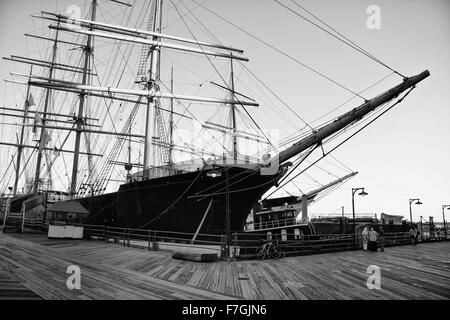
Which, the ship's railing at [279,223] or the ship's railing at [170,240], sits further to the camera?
the ship's railing at [279,223]

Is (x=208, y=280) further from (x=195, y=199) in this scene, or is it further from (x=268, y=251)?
(x=195, y=199)

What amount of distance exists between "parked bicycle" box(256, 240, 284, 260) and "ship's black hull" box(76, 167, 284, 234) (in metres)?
4.88

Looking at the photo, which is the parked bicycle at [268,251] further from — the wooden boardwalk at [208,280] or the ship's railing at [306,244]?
the wooden boardwalk at [208,280]

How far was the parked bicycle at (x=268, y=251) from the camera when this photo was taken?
1108 cm

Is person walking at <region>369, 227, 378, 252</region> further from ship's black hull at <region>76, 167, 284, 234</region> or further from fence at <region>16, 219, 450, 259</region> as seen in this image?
ship's black hull at <region>76, 167, 284, 234</region>

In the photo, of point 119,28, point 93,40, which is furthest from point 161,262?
point 93,40

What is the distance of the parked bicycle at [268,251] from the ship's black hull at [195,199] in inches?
192

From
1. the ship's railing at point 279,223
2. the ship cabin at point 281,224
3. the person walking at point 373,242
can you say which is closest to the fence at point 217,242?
the person walking at point 373,242

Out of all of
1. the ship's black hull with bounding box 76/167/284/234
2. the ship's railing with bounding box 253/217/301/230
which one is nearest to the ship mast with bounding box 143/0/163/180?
the ship's black hull with bounding box 76/167/284/234

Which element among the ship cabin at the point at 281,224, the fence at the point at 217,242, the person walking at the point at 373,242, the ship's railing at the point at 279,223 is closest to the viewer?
the fence at the point at 217,242

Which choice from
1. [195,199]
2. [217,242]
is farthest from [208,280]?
[195,199]

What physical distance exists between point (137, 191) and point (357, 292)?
15.7 metres

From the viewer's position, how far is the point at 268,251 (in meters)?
11.3
